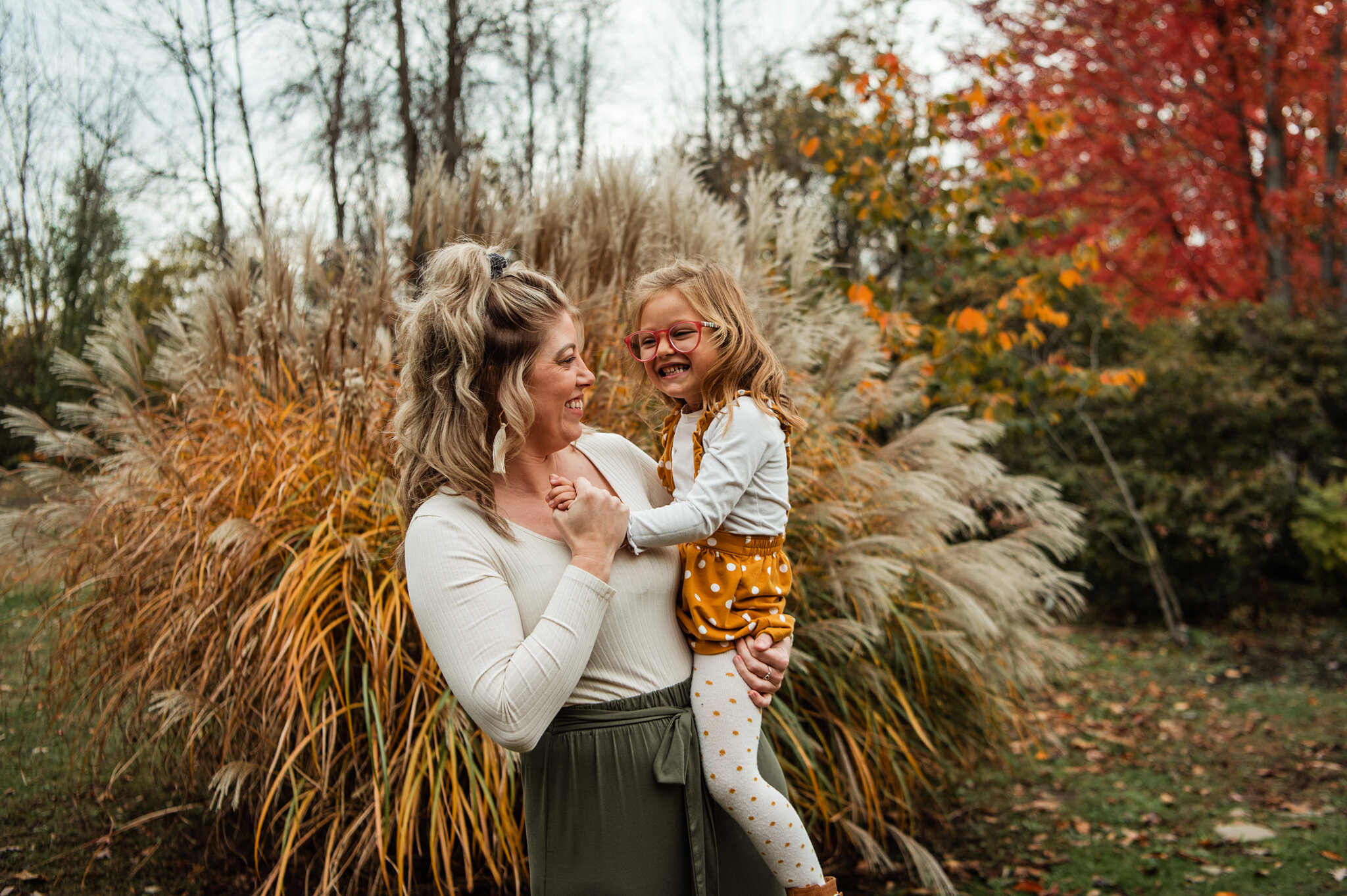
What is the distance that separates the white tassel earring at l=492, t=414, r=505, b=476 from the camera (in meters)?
1.51

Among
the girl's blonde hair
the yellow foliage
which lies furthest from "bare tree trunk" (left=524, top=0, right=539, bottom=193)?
the girl's blonde hair

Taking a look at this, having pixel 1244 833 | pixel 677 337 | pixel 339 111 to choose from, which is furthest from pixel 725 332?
pixel 339 111

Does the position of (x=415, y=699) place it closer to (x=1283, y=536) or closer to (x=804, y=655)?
(x=804, y=655)

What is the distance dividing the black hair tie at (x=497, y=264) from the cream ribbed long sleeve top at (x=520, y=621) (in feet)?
1.24

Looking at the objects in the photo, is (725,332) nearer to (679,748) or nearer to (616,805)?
(679,748)

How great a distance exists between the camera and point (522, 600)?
142 cm

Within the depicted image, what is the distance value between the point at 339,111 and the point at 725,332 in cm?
882

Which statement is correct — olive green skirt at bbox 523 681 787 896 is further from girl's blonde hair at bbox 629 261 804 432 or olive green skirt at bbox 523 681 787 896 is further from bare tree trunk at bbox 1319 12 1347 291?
bare tree trunk at bbox 1319 12 1347 291

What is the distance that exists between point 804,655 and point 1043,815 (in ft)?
6.47

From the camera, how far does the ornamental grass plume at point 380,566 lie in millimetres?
2527

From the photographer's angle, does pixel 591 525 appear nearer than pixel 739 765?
Yes

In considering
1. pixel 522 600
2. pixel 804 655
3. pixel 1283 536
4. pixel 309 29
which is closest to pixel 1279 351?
pixel 1283 536

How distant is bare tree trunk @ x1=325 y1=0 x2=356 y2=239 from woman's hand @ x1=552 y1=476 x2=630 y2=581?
7386mm

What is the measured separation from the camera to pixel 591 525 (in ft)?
4.61
